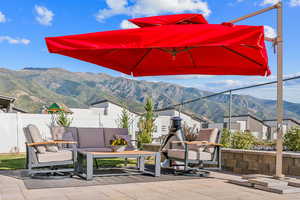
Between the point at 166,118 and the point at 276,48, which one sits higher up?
the point at 276,48

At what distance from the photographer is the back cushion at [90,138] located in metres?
7.14

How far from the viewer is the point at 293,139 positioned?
19.9 ft

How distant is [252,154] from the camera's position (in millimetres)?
5902

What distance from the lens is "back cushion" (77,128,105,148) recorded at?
7.14 m

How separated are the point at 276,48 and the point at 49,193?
340cm

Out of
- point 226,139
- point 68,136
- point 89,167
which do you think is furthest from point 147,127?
point 89,167

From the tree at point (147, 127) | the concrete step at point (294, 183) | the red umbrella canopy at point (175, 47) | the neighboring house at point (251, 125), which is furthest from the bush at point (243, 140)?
→ the tree at point (147, 127)

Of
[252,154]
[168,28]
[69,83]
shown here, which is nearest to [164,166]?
[252,154]

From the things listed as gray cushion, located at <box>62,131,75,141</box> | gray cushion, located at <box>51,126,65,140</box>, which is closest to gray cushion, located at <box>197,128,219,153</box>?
gray cushion, located at <box>62,131,75,141</box>

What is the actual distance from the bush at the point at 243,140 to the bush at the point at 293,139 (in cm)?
76

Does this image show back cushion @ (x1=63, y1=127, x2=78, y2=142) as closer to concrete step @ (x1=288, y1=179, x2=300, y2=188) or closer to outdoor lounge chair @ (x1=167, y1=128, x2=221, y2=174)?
outdoor lounge chair @ (x1=167, y1=128, x2=221, y2=174)

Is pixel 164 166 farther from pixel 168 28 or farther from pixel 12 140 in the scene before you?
pixel 12 140

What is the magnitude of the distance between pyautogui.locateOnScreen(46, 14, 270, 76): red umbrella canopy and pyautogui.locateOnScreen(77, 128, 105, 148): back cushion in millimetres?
1871

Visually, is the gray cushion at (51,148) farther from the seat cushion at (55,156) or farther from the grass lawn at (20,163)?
the grass lawn at (20,163)
